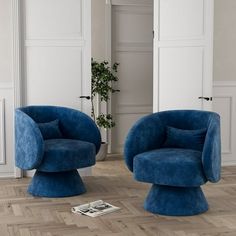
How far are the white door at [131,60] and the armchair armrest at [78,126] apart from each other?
190 cm

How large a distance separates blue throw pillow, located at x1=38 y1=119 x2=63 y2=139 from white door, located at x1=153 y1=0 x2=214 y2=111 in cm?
119

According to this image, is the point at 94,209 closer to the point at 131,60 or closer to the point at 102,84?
the point at 102,84

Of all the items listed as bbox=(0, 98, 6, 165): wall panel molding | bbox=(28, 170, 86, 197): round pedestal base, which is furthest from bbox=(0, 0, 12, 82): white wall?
bbox=(28, 170, 86, 197): round pedestal base

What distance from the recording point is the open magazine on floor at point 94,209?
13.6ft

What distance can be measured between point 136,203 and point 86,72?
1662mm

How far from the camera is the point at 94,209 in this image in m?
4.23

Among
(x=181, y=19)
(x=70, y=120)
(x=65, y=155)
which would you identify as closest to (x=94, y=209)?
(x=65, y=155)

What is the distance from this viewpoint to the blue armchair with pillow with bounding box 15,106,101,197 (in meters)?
4.50

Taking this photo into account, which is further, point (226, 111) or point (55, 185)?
point (226, 111)

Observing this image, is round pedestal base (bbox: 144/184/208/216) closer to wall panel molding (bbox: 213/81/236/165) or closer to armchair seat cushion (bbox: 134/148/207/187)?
armchair seat cushion (bbox: 134/148/207/187)

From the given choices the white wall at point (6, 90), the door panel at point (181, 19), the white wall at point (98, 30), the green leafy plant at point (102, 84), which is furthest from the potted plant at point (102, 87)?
the white wall at point (6, 90)

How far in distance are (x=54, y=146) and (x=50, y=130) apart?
1.11ft

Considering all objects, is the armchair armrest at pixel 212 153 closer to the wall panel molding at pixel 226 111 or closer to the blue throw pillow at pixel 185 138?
the blue throw pillow at pixel 185 138

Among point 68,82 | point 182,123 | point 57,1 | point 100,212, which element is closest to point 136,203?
point 100,212
